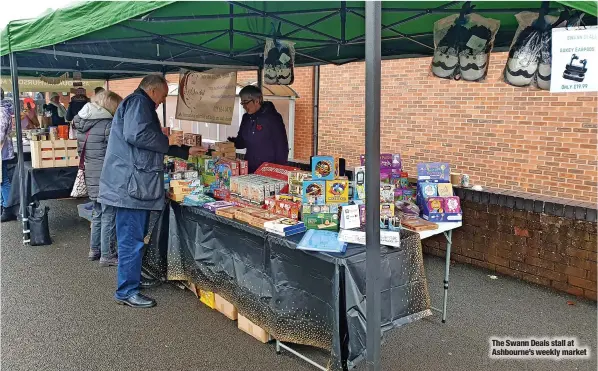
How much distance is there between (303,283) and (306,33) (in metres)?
2.73

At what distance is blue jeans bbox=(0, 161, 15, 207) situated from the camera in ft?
22.3

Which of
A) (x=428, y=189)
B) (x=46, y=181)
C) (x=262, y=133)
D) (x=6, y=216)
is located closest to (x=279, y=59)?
(x=262, y=133)

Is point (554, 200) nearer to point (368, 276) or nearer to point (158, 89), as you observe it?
point (368, 276)

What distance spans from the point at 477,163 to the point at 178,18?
410cm

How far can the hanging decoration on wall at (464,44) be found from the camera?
3.19 m

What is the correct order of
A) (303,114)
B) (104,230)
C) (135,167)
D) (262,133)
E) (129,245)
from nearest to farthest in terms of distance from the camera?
(135,167) → (129,245) → (104,230) → (262,133) → (303,114)

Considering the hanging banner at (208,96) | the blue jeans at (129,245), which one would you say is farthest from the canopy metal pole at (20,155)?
the blue jeans at (129,245)

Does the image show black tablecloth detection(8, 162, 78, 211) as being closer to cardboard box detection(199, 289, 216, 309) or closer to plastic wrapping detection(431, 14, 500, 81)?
cardboard box detection(199, 289, 216, 309)

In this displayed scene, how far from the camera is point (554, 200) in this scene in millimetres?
4586

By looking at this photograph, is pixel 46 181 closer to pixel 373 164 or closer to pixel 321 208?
pixel 321 208

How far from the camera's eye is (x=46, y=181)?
633 cm

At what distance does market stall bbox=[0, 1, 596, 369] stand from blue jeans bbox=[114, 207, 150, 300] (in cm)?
40

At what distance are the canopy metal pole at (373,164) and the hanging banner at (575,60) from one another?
84 cm

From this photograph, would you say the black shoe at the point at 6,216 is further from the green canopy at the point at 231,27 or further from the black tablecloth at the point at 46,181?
the green canopy at the point at 231,27
